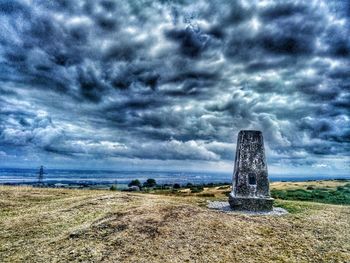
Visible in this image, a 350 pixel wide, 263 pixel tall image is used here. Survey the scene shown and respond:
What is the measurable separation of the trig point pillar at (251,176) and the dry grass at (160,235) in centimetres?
234

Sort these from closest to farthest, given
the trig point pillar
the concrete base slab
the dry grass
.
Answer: the dry grass
the concrete base slab
the trig point pillar

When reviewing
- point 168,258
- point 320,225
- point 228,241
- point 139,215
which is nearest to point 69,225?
point 139,215

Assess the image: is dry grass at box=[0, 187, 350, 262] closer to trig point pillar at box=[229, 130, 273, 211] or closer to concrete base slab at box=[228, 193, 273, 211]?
concrete base slab at box=[228, 193, 273, 211]

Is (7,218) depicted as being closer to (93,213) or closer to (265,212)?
(93,213)

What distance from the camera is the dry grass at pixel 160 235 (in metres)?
10.6

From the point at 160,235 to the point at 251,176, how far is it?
914 cm

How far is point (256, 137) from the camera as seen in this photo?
19.6 m

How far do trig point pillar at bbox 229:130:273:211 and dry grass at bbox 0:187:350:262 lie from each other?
7.69 feet

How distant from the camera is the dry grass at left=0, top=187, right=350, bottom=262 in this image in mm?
10602

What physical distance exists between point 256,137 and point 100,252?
42.5 feet

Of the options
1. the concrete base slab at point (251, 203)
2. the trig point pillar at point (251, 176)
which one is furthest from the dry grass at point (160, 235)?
the trig point pillar at point (251, 176)

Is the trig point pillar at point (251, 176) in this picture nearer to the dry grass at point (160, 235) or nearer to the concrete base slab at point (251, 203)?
the concrete base slab at point (251, 203)

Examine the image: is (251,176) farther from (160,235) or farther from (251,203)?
(160,235)

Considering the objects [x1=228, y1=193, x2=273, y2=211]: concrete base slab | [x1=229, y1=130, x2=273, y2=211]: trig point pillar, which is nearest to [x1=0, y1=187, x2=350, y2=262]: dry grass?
[x1=228, y1=193, x2=273, y2=211]: concrete base slab
